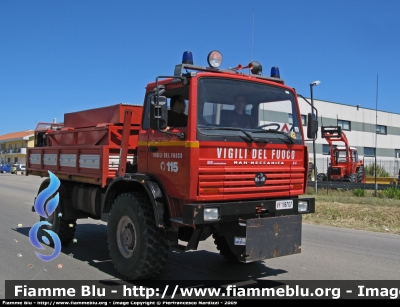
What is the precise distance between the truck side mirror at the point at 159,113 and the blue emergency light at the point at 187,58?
0.81 metres

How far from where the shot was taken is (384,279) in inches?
240

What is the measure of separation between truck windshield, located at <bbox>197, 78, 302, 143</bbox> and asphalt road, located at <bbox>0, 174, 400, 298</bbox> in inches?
81.6

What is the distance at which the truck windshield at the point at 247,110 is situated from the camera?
17.6 feet

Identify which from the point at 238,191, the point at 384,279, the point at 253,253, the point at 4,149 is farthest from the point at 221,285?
the point at 4,149

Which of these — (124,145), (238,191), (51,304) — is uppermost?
(124,145)

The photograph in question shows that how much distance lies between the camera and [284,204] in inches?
230

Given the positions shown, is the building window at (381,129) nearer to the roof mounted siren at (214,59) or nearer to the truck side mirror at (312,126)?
the truck side mirror at (312,126)

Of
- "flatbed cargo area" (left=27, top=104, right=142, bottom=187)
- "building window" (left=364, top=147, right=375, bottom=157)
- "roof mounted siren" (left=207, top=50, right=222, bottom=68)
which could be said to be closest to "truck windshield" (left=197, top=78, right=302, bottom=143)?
"roof mounted siren" (left=207, top=50, right=222, bottom=68)

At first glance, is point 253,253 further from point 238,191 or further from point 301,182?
point 301,182

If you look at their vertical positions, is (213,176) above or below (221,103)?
below

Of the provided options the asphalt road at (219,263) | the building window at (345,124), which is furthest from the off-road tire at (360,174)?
the asphalt road at (219,263)

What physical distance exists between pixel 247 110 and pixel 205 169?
1.24 metres

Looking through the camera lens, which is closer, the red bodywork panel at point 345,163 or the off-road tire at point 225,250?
the off-road tire at point 225,250

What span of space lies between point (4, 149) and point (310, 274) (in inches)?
3310
